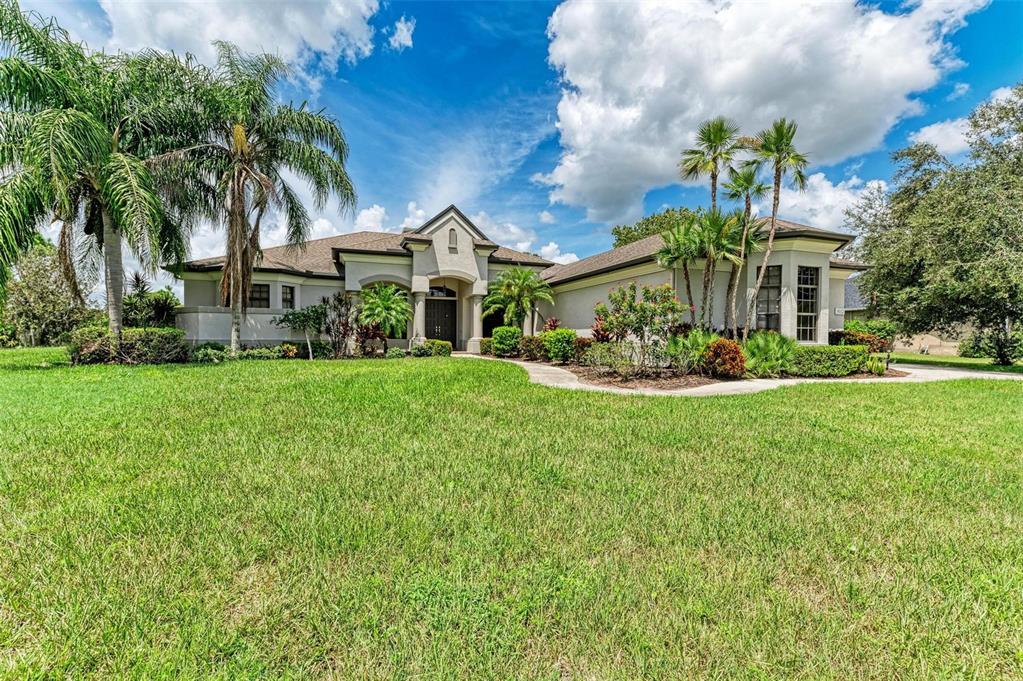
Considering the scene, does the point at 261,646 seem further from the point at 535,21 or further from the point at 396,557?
the point at 535,21

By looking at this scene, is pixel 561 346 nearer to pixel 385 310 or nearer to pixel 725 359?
pixel 725 359

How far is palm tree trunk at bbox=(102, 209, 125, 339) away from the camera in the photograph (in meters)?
14.1

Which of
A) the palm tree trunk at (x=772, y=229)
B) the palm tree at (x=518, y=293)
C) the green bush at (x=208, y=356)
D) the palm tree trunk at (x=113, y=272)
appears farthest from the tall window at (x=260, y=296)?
the palm tree trunk at (x=772, y=229)

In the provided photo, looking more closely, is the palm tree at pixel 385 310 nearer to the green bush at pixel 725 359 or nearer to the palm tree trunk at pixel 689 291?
the palm tree trunk at pixel 689 291

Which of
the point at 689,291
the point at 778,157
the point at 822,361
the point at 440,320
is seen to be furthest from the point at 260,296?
the point at 822,361

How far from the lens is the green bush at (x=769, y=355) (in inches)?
511

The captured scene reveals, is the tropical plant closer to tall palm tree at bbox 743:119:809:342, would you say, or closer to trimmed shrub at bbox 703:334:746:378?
trimmed shrub at bbox 703:334:746:378

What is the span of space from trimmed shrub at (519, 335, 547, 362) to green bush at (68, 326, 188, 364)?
43.3ft

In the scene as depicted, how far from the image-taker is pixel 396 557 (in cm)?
289

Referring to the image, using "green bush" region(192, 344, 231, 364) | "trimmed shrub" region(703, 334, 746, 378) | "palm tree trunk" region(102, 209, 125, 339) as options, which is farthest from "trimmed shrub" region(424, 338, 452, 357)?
"trimmed shrub" region(703, 334, 746, 378)

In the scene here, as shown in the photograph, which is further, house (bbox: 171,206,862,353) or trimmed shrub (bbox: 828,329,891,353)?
trimmed shrub (bbox: 828,329,891,353)

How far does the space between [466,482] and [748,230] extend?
14095mm

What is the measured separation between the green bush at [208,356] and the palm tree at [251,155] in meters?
0.49

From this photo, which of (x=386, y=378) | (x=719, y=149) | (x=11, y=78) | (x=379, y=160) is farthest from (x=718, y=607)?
(x=11, y=78)
